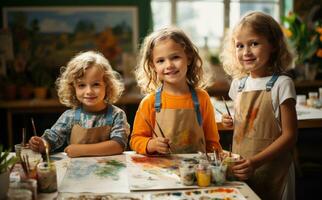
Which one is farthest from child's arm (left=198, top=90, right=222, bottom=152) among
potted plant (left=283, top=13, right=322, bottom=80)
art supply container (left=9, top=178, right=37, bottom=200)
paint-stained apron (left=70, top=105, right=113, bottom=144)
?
potted plant (left=283, top=13, right=322, bottom=80)

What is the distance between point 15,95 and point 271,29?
3452 mm

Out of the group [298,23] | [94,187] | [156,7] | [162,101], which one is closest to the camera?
[94,187]

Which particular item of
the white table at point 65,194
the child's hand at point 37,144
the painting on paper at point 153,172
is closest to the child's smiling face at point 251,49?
the painting on paper at point 153,172

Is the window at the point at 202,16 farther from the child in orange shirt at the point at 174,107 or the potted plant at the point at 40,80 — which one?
the child in orange shirt at the point at 174,107

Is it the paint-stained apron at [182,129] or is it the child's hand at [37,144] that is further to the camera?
the paint-stained apron at [182,129]

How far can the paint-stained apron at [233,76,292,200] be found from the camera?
191cm

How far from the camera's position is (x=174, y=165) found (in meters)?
1.75

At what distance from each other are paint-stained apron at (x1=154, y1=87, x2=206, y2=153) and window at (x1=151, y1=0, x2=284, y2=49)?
11.4 ft

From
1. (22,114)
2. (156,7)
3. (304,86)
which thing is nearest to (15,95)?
(22,114)

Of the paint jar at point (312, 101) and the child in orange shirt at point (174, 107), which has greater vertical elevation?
the child in orange shirt at point (174, 107)

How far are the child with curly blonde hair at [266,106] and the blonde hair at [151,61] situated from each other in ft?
0.69

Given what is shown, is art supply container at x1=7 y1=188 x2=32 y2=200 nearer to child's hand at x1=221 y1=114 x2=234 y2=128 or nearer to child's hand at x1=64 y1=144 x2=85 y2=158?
child's hand at x1=64 y1=144 x2=85 y2=158

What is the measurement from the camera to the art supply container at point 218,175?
60.9 inches

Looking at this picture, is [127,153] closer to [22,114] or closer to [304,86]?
[22,114]
